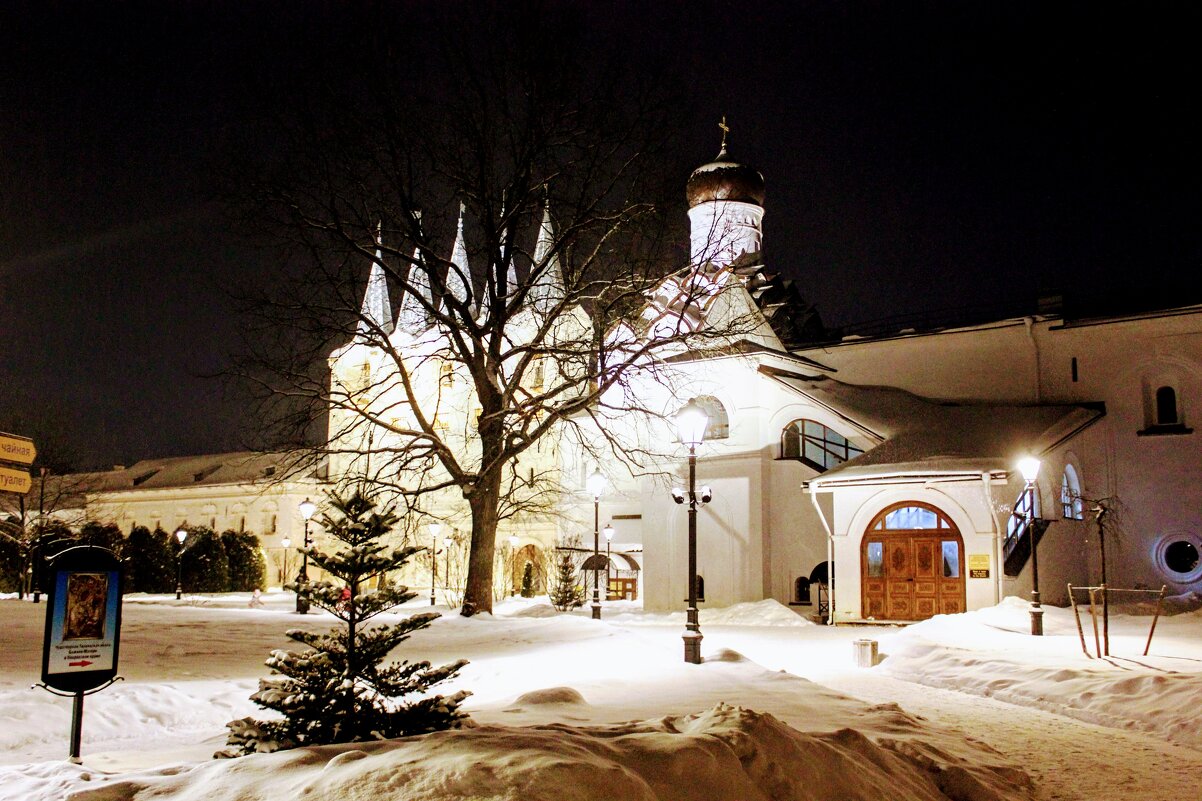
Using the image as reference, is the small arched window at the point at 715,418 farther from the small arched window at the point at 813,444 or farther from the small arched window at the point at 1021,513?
the small arched window at the point at 1021,513

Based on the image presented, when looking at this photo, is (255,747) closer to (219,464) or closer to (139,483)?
(219,464)

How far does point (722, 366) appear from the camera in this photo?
99.2 ft

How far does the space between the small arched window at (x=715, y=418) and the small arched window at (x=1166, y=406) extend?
1318cm

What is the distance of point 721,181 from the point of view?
3747cm

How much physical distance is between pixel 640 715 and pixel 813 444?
Answer: 71.0 feet

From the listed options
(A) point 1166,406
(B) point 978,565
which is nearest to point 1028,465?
(B) point 978,565

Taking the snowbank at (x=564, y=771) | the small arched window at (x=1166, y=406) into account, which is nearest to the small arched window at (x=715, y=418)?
the small arched window at (x=1166, y=406)

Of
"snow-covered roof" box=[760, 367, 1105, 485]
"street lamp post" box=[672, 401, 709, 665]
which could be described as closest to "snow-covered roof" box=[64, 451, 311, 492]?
"snow-covered roof" box=[760, 367, 1105, 485]

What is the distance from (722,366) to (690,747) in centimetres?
2497

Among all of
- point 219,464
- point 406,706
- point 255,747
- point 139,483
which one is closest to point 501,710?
point 406,706

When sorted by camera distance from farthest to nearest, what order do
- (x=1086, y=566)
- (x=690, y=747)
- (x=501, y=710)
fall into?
(x=1086, y=566)
(x=501, y=710)
(x=690, y=747)

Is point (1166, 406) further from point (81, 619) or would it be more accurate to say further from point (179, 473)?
point (179, 473)

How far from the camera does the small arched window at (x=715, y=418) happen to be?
30078 mm

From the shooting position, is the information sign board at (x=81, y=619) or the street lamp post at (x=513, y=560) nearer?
the information sign board at (x=81, y=619)
